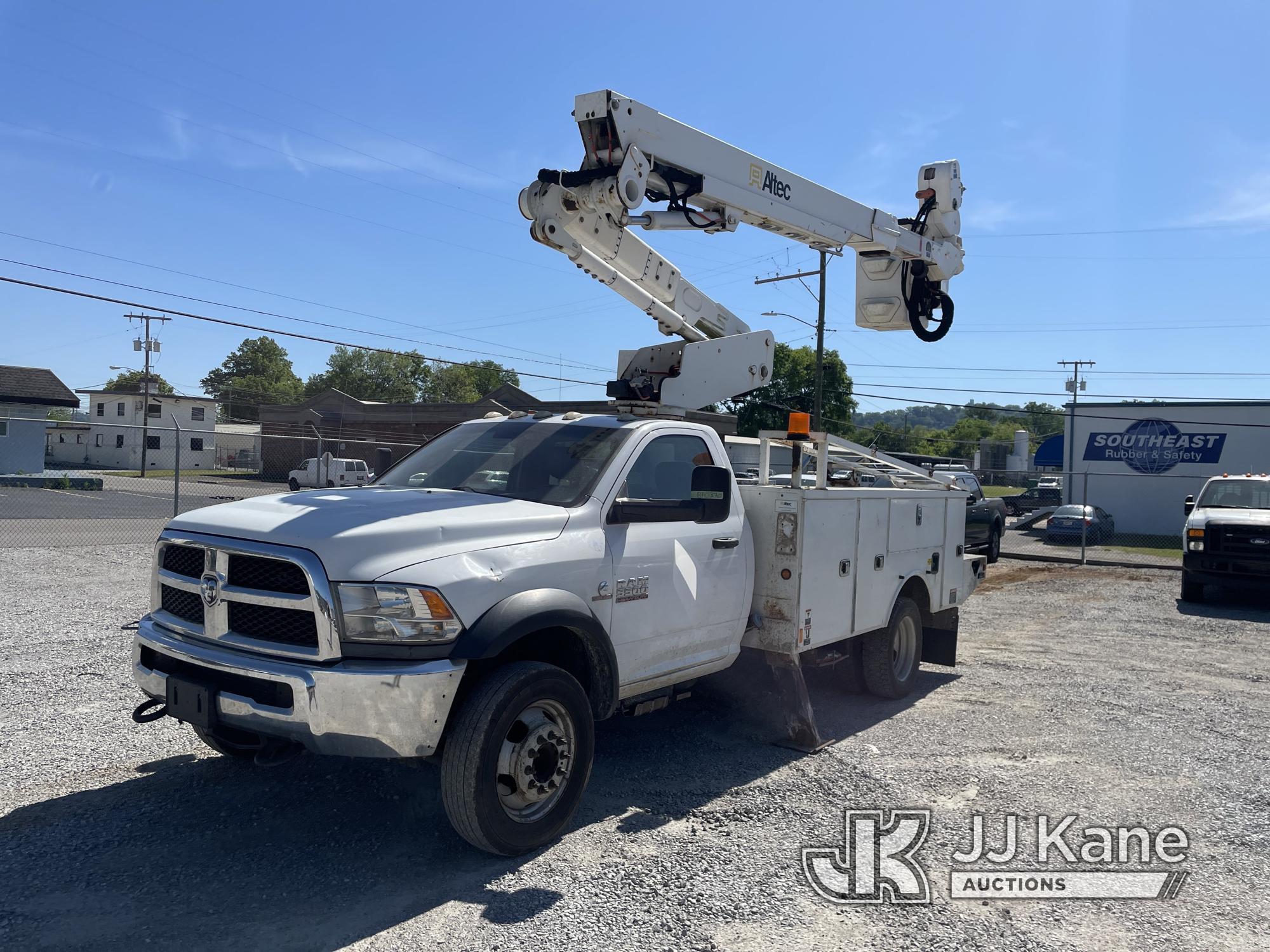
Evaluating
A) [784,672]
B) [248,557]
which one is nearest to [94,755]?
[248,557]

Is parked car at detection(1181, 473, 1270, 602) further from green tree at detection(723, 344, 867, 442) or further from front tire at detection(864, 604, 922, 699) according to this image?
green tree at detection(723, 344, 867, 442)

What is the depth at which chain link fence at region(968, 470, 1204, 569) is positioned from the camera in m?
20.9

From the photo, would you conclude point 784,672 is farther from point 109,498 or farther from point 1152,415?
point 1152,415

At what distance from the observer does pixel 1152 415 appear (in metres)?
30.8

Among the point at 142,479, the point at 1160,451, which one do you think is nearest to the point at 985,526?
the point at 1160,451

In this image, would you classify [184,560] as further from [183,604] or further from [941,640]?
[941,640]

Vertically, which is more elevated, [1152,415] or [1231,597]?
[1152,415]

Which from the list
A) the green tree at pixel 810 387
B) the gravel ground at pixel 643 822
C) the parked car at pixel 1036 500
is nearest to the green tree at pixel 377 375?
the green tree at pixel 810 387

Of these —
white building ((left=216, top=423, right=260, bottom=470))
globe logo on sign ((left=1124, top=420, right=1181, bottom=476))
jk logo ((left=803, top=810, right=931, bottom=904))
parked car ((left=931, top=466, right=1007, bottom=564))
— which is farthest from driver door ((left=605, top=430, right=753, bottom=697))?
white building ((left=216, top=423, right=260, bottom=470))

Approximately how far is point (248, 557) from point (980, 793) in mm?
4046

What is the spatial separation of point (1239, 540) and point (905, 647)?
27.0 feet

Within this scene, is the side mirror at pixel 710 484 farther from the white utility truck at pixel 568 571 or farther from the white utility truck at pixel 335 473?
the white utility truck at pixel 335 473

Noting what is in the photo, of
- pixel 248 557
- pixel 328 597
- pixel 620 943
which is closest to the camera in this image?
pixel 620 943

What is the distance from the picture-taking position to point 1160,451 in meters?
30.7
